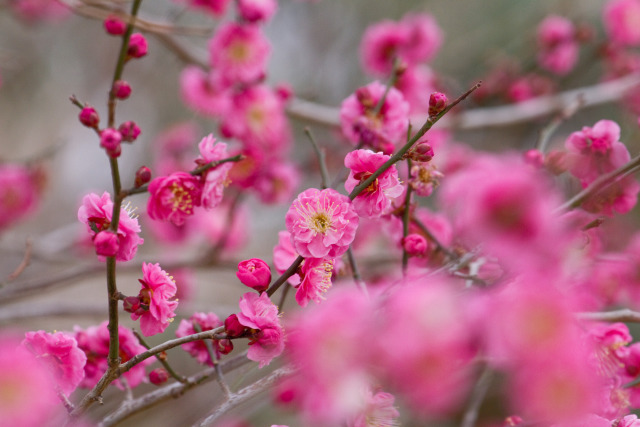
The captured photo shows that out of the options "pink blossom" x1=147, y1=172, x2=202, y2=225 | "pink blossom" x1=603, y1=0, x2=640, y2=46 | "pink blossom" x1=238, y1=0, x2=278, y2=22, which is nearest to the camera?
"pink blossom" x1=147, y1=172, x2=202, y2=225

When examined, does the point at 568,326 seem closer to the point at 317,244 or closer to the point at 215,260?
the point at 317,244

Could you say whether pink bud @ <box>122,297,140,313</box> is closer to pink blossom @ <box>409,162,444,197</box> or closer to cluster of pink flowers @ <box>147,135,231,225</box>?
cluster of pink flowers @ <box>147,135,231,225</box>

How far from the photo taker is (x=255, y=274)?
0.58 m

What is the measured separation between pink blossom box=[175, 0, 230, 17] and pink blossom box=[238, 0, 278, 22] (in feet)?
0.33

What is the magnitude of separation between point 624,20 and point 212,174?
1495 mm

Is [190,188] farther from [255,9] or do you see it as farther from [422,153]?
[255,9]

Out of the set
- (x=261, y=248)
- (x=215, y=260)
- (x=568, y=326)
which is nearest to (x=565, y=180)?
(x=568, y=326)

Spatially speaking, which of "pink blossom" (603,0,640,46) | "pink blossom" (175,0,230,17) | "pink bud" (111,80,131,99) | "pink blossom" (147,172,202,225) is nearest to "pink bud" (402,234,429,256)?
"pink blossom" (147,172,202,225)

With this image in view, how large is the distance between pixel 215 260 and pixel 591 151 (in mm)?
868

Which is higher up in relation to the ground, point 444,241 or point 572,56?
point 572,56

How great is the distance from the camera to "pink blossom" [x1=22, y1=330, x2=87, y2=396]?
590 millimetres

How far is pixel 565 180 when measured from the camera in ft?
2.60

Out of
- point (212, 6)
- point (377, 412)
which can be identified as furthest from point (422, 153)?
point (212, 6)

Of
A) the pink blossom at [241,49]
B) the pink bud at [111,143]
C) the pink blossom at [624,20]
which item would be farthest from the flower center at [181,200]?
the pink blossom at [624,20]
